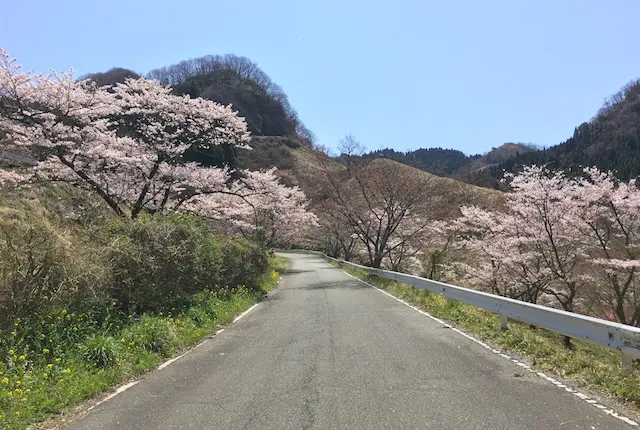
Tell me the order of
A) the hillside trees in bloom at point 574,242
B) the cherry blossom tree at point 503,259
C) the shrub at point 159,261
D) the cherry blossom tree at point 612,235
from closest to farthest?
the shrub at point 159,261 < the cherry blossom tree at point 612,235 < the hillside trees in bloom at point 574,242 < the cherry blossom tree at point 503,259

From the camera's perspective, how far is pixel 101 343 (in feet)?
22.2

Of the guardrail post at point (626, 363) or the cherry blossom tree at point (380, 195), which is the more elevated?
the cherry blossom tree at point (380, 195)

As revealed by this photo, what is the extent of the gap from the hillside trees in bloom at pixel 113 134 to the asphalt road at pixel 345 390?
10213 millimetres

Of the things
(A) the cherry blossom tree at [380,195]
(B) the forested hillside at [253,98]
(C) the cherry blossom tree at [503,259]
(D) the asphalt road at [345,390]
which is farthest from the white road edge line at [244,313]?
(B) the forested hillside at [253,98]

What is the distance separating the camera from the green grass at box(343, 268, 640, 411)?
5.57 meters

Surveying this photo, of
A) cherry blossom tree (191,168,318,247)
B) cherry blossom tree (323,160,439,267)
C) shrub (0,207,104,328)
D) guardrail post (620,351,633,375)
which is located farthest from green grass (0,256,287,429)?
cherry blossom tree (323,160,439,267)

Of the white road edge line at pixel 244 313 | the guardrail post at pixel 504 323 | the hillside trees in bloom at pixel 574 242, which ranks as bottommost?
the white road edge line at pixel 244 313

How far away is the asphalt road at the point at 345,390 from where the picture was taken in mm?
4613

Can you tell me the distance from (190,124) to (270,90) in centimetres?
13077

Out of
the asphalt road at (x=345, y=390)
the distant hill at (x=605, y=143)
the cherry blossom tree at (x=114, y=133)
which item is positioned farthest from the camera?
the distant hill at (x=605, y=143)

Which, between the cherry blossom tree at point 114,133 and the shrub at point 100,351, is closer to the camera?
the shrub at point 100,351

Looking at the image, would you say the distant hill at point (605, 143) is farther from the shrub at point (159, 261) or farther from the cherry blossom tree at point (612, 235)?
the shrub at point (159, 261)

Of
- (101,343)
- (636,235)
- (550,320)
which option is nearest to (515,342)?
(550,320)

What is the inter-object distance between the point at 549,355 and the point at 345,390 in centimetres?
375
